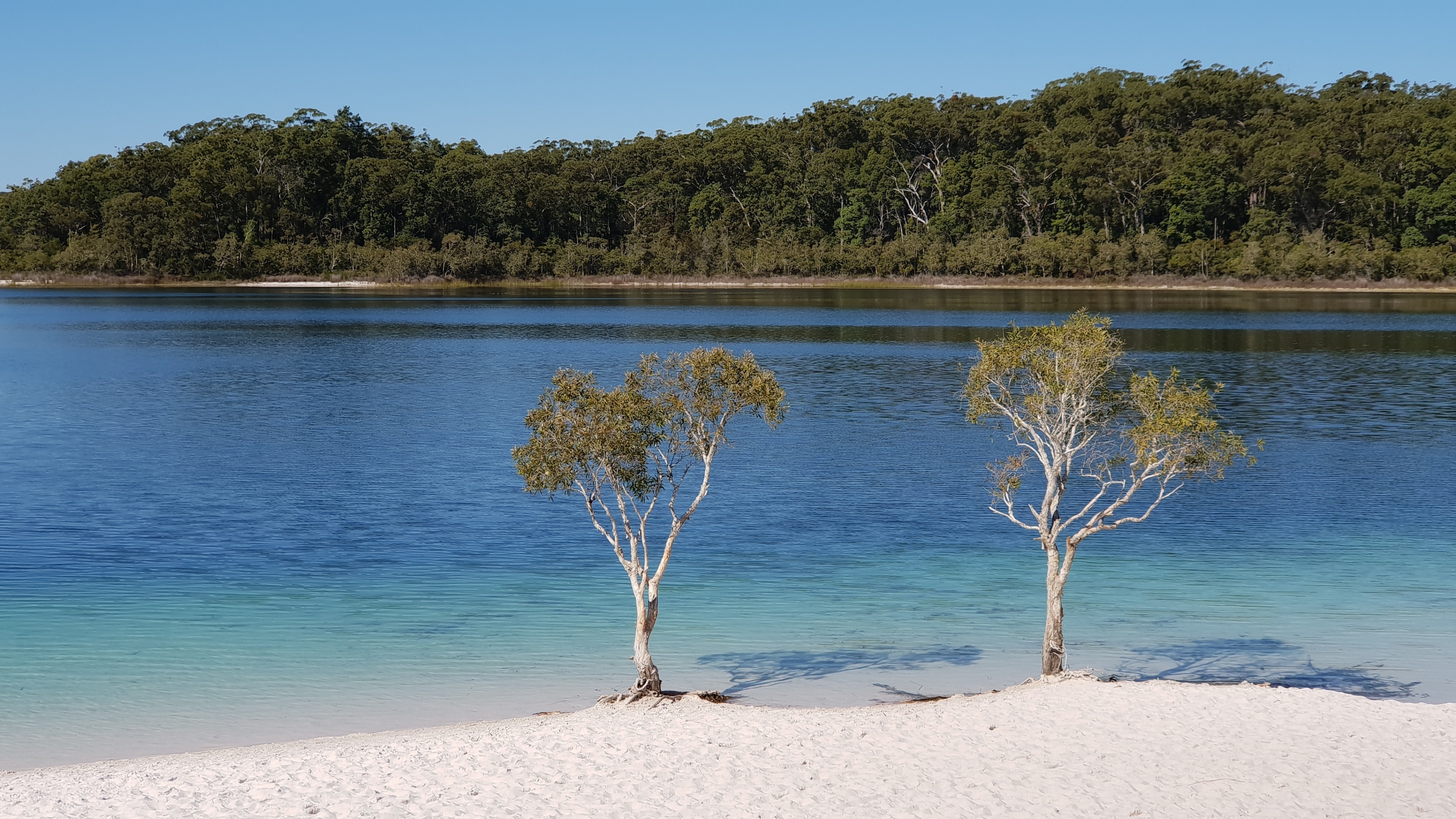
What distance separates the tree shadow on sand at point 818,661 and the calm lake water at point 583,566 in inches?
2.8

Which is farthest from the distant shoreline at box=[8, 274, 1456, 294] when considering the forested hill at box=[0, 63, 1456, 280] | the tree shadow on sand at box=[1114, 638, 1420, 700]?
the tree shadow on sand at box=[1114, 638, 1420, 700]

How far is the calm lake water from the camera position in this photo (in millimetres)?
17453

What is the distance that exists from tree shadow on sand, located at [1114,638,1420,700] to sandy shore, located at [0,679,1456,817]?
2.23 metres

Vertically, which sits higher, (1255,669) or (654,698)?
(654,698)

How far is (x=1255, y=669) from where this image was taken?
60.0 feet

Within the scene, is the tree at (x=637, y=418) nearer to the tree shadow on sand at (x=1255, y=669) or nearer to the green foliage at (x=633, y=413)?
the green foliage at (x=633, y=413)

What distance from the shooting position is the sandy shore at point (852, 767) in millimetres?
11773

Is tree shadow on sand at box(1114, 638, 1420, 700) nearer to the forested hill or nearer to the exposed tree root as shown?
the exposed tree root

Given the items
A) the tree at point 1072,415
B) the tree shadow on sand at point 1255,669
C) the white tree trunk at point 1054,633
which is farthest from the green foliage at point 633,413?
the tree shadow on sand at point 1255,669

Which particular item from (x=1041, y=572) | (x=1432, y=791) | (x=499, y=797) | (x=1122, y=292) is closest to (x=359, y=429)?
(x=1041, y=572)

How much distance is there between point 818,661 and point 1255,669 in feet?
20.2

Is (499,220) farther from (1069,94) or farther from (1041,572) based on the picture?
(1041,572)

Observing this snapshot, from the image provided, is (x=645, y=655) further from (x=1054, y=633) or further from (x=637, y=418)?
(x=1054, y=633)

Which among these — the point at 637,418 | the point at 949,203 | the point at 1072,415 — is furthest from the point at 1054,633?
the point at 949,203
